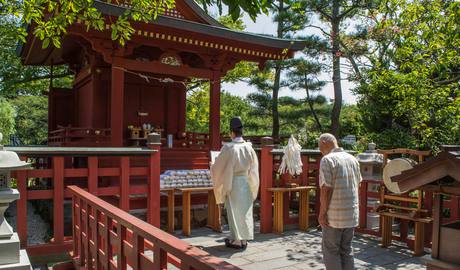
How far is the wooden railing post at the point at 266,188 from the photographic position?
6.78 meters

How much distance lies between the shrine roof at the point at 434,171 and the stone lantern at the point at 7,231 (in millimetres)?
3193

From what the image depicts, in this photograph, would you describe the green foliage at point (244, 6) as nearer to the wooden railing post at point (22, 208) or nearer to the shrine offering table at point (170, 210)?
the wooden railing post at point (22, 208)

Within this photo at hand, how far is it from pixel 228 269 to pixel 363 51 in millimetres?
11823

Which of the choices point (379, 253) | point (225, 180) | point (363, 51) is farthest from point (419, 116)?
point (363, 51)

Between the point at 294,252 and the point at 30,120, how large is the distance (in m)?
22.0

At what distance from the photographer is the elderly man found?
4082mm

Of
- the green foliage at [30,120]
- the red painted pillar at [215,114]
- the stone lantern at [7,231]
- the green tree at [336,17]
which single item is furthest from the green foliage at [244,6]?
the green foliage at [30,120]

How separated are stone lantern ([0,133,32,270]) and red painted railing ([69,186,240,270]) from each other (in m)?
0.66

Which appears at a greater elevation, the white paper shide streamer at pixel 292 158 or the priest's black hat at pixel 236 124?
the priest's black hat at pixel 236 124

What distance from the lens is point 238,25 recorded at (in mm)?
17297

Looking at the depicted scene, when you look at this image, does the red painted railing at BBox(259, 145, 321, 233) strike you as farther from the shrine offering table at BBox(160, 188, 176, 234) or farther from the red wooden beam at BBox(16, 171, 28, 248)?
the red wooden beam at BBox(16, 171, 28, 248)

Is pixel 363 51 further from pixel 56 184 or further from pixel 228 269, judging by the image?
pixel 228 269

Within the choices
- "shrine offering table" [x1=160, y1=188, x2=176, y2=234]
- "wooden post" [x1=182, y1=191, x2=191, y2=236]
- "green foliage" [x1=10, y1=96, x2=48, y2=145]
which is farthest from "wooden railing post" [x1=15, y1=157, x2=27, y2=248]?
"green foliage" [x1=10, y1=96, x2=48, y2=145]

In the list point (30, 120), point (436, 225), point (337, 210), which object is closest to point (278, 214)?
point (337, 210)
